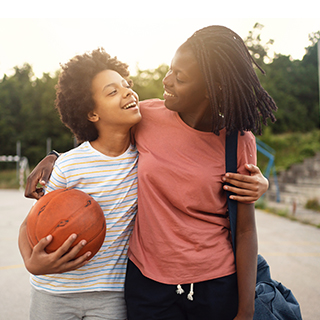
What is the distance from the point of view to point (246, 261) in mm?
1714

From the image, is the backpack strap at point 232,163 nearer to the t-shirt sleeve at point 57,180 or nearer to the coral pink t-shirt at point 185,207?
the coral pink t-shirt at point 185,207

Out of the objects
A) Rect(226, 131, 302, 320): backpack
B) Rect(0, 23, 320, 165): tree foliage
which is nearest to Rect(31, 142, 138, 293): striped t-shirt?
Rect(226, 131, 302, 320): backpack

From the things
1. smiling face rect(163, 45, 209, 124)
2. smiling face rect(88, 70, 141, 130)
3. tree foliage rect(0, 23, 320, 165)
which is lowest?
tree foliage rect(0, 23, 320, 165)

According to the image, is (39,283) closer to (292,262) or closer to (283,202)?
(292,262)

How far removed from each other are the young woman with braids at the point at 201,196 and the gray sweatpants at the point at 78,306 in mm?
160

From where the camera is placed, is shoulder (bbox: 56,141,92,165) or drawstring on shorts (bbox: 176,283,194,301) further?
shoulder (bbox: 56,141,92,165)

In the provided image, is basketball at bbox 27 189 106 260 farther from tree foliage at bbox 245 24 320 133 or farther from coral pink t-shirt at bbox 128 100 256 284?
tree foliage at bbox 245 24 320 133

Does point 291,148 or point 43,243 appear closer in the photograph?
point 43,243

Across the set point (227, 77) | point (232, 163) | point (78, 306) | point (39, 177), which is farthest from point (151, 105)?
point (78, 306)

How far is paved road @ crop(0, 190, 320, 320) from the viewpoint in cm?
411

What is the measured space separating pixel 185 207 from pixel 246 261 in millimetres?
379

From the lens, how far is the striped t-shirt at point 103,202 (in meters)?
1.91

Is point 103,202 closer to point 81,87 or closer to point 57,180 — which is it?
point 57,180

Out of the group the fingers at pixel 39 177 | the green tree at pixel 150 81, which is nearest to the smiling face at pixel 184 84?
the fingers at pixel 39 177
